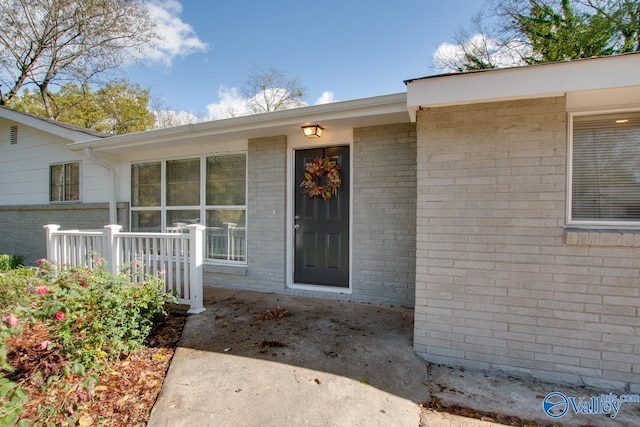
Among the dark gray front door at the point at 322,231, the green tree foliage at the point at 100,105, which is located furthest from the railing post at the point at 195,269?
the green tree foliage at the point at 100,105

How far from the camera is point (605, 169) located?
252 cm

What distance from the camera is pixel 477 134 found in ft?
8.68

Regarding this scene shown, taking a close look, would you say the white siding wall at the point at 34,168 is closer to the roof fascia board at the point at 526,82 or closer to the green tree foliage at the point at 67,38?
the roof fascia board at the point at 526,82

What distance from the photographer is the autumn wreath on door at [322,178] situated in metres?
4.25

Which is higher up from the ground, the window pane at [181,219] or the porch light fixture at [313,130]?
the porch light fixture at [313,130]

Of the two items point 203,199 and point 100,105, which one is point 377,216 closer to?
point 203,199

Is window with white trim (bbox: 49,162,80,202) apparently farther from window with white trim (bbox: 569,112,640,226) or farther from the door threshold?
window with white trim (bbox: 569,112,640,226)

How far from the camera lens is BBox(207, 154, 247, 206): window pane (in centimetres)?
491

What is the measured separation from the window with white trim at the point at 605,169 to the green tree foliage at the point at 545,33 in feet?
35.8

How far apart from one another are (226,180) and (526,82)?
4.09 meters

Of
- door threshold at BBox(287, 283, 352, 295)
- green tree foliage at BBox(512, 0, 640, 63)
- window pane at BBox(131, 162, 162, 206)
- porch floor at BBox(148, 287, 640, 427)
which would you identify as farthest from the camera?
green tree foliage at BBox(512, 0, 640, 63)

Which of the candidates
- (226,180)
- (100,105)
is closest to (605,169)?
(226,180)

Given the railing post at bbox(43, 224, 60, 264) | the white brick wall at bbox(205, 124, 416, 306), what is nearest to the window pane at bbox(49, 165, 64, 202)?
the railing post at bbox(43, 224, 60, 264)

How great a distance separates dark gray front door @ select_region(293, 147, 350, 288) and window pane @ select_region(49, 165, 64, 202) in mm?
5484
